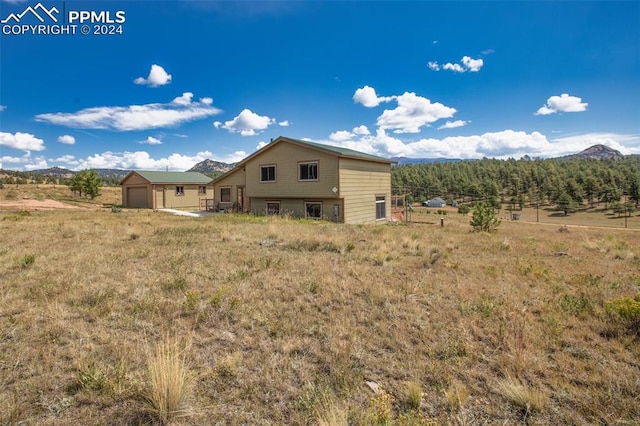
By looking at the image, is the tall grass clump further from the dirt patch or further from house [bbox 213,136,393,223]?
the dirt patch

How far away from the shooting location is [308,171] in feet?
69.7

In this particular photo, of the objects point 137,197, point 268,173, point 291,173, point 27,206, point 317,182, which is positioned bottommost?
point 27,206

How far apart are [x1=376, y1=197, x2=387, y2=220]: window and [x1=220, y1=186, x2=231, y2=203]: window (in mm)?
14286

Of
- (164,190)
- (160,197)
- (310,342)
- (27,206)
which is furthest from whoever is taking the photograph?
(164,190)

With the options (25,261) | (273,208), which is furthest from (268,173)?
(25,261)

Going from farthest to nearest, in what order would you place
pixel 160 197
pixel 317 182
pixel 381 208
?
pixel 160 197, pixel 381 208, pixel 317 182

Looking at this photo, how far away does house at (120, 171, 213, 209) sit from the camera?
112 ft

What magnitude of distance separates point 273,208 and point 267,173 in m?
2.66

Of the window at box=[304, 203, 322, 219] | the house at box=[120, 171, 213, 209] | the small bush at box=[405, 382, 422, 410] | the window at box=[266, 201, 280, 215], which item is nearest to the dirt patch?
the house at box=[120, 171, 213, 209]

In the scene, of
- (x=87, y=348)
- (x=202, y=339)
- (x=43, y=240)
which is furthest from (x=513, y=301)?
(x=43, y=240)

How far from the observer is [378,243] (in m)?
11.3

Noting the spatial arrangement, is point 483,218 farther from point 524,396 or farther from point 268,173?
point 524,396

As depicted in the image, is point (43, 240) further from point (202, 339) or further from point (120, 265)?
point (202, 339)

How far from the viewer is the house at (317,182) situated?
66.2 ft
